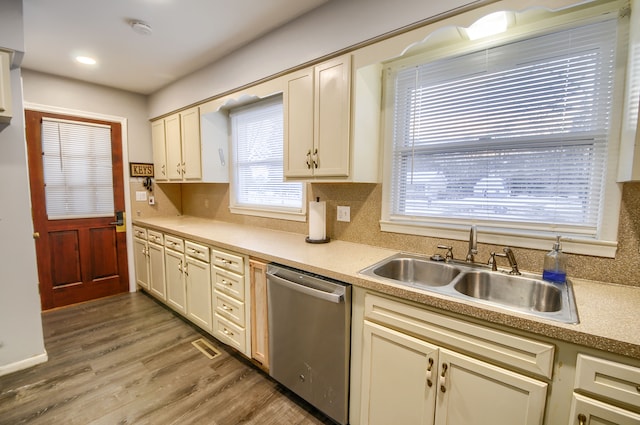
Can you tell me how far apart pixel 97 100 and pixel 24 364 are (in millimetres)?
2820

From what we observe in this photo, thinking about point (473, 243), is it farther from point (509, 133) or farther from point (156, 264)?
point (156, 264)

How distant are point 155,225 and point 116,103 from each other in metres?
1.72

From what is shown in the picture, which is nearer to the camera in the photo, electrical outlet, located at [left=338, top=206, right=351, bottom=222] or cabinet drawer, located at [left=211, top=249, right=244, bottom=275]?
cabinet drawer, located at [left=211, top=249, right=244, bottom=275]

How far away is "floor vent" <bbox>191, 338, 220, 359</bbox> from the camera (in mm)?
2348

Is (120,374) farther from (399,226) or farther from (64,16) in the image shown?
(64,16)

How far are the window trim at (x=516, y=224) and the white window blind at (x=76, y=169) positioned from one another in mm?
3400

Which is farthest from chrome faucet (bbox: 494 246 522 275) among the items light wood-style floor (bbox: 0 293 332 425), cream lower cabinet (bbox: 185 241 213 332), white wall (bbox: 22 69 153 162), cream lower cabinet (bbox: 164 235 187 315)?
white wall (bbox: 22 69 153 162)

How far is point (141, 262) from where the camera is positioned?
3.52m

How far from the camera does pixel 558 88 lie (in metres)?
1.44

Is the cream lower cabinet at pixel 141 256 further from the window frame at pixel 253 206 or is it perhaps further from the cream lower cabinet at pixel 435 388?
the cream lower cabinet at pixel 435 388

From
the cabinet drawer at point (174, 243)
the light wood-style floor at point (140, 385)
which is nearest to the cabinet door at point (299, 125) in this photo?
the cabinet drawer at point (174, 243)

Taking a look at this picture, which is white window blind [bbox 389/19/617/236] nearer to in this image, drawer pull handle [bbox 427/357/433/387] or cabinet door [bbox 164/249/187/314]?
drawer pull handle [bbox 427/357/433/387]

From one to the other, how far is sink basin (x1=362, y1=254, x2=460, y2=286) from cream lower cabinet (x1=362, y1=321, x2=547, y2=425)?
38 centimetres

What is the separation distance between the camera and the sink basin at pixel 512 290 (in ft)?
4.40
